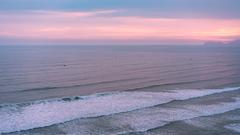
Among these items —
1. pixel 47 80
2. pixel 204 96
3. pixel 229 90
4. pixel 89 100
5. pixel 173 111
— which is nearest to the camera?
pixel 173 111

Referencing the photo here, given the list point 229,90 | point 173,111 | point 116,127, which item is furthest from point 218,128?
point 229,90

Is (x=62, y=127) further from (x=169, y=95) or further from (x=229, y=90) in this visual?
(x=229, y=90)

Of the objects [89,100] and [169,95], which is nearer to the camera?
[89,100]

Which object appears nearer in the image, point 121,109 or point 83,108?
point 121,109

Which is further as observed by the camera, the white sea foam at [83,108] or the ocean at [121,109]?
the white sea foam at [83,108]

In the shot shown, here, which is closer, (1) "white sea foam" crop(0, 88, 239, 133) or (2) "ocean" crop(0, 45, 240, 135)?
(2) "ocean" crop(0, 45, 240, 135)

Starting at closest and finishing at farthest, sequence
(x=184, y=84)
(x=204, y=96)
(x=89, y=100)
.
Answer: (x=89, y=100) < (x=204, y=96) < (x=184, y=84)

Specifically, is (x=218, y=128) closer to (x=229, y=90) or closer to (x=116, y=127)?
(x=116, y=127)

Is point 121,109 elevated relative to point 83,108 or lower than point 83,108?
lower
